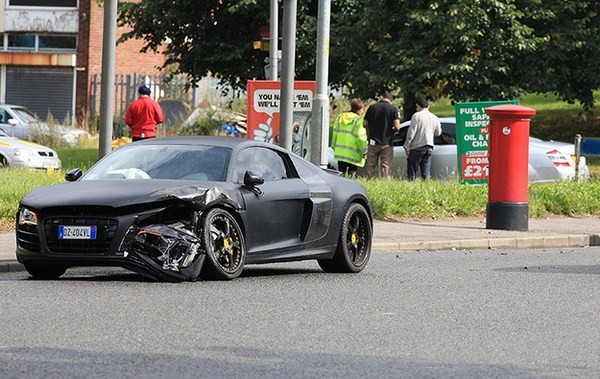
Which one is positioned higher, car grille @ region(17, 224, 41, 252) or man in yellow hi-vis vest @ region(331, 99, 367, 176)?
man in yellow hi-vis vest @ region(331, 99, 367, 176)

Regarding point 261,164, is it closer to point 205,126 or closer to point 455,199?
point 455,199

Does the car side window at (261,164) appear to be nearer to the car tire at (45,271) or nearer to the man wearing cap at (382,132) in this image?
the car tire at (45,271)

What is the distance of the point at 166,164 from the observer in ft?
42.5

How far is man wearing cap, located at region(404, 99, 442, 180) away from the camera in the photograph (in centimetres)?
2530

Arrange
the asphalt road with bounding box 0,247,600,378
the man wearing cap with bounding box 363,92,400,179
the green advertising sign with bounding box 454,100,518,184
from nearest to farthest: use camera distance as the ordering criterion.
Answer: the asphalt road with bounding box 0,247,600,378 → the green advertising sign with bounding box 454,100,518,184 → the man wearing cap with bounding box 363,92,400,179

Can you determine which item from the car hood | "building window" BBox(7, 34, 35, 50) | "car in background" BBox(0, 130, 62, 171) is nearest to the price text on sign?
"car in background" BBox(0, 130, 62, 171)

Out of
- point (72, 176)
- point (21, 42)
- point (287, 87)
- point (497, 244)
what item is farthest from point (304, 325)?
point (21, 42)

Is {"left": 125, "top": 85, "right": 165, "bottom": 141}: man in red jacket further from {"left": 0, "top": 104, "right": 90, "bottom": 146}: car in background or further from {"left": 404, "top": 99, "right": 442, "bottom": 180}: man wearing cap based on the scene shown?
{"left": 0, "top": 104, "right": 90, "bottom": 146}: car in background

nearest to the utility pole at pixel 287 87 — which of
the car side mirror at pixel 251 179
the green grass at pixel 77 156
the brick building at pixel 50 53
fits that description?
the car side mirror at pixel 251 179

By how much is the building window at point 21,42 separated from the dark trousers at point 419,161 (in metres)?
30.9

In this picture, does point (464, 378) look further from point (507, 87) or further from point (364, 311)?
point (507, 87)

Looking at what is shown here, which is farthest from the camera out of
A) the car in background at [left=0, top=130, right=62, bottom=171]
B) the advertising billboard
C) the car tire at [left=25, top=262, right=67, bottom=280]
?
the car in background at [left=0, top=130, right=62, bottom=171]

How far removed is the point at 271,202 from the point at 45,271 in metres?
2.03

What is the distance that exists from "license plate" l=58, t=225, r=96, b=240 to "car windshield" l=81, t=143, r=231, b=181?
1074 mm
